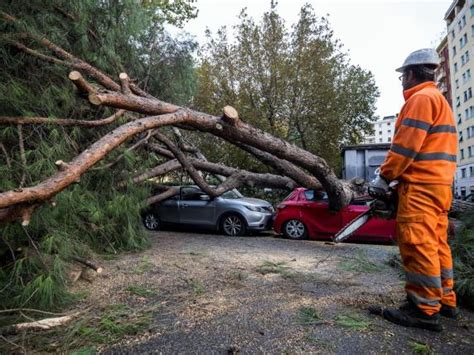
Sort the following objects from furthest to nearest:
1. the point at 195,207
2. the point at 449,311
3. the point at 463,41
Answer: the point at 463,41, the point at 195,207, the point at 449,311

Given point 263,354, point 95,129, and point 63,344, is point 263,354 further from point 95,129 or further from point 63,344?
point 95,129

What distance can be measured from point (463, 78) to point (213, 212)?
39.7 m

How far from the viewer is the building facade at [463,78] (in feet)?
117

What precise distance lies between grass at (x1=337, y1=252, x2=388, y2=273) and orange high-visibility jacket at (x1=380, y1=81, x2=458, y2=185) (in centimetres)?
230

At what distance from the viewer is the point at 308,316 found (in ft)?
9.71

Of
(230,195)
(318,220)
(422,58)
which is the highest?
(422,58)

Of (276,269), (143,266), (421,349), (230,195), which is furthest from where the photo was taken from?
(230,195)

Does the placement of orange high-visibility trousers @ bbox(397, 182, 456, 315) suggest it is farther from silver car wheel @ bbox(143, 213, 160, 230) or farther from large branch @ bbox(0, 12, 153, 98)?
silver car wheel @ bbox(143, 213, 160, 230)

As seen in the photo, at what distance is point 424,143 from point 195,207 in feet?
23.6

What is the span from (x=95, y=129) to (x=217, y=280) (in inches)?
122

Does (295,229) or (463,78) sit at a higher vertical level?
(463,78)

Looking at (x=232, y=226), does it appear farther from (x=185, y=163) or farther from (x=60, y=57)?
(x=60, y=57)

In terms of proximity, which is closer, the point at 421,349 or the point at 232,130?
the point at 421,349

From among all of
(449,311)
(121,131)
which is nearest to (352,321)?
(449,311)
